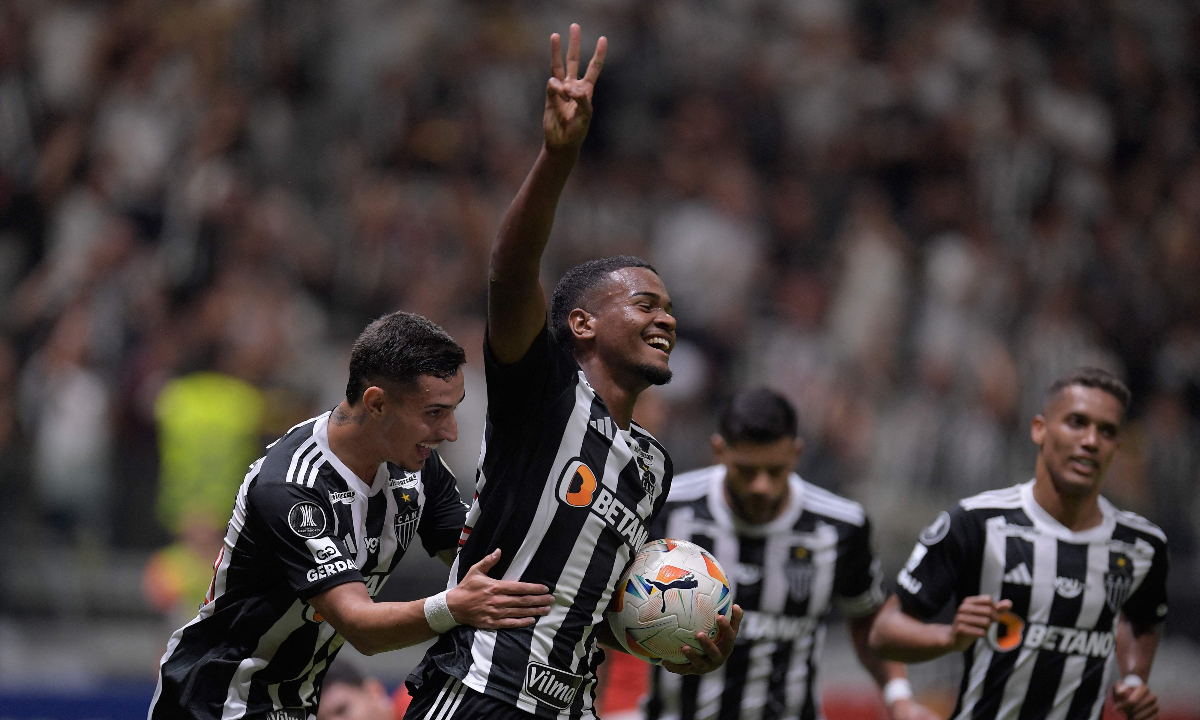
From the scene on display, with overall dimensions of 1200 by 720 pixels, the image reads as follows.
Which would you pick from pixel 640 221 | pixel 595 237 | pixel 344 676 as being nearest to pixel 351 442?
pixel 344 676

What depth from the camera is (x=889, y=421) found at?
1133cm

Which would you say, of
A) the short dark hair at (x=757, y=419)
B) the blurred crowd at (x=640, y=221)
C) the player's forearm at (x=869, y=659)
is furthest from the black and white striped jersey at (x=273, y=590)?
the blurred crowd at (x=640, y=221)

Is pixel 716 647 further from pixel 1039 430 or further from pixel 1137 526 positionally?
pixel 1137 526

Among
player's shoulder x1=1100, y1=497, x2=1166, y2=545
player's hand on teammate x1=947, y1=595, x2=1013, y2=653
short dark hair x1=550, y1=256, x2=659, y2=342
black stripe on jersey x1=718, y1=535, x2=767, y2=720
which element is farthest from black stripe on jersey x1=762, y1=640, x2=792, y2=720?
short dark hair x1=550, y1=256, x2=659, y2=342

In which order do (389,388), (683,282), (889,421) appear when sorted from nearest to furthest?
(389,388) → (889,421) → (683,282)

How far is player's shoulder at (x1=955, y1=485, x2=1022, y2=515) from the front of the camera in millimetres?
5523

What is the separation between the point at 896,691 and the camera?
6125 millimetres

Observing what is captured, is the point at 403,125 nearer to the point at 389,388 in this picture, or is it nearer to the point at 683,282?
the point at 683,282

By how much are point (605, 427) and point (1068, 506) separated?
7.91ft

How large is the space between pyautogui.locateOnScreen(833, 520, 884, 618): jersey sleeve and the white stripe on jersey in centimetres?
280

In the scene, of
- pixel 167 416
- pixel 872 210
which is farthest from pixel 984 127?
pixel 167 416

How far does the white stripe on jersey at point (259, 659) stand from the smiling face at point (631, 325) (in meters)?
1.36

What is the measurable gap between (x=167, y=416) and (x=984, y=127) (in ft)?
30.1

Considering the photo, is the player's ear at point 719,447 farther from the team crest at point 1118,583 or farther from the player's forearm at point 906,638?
the team crest at point 1118,583
